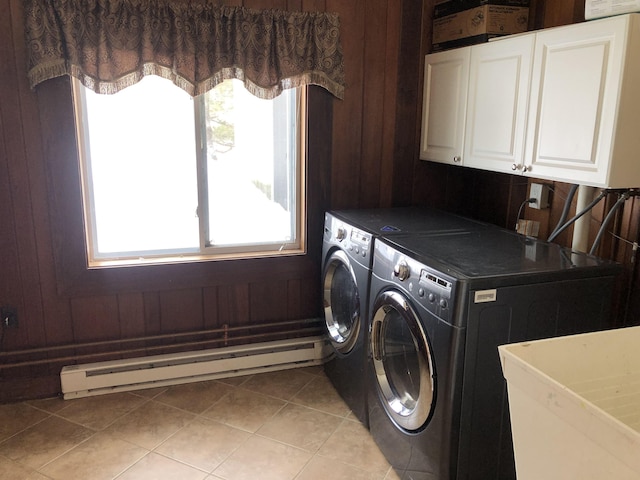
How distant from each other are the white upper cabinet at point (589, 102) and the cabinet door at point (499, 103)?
7 centimetres

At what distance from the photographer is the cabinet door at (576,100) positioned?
1.77 m

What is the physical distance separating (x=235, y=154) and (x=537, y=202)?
158 cm

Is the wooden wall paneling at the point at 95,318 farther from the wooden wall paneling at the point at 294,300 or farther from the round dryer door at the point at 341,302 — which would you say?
the round dryer door at the point at 341,302

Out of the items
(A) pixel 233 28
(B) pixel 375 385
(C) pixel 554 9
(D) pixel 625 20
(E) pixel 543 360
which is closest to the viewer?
(E) pixel 543 360

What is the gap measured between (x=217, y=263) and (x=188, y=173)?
1.67 feet

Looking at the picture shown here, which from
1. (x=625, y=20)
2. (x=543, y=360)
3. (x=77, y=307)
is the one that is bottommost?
(x=77, y=307)

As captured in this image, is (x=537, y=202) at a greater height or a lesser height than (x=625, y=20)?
lesser

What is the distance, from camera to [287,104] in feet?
9.37

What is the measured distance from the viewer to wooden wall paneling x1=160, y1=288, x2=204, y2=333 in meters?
2.81

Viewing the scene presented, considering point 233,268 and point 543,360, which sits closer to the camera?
point 543,360

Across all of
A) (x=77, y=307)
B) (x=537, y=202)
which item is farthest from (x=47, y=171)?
(x=537, y=202)

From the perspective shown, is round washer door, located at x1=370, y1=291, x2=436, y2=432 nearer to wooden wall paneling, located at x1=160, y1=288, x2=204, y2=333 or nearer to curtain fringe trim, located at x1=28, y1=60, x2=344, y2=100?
wooden wall paneling, located at x1=160, y1=288, x2=204, y2=333

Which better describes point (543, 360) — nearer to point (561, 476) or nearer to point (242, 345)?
point (561, 476)

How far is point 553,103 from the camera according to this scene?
2008mm
